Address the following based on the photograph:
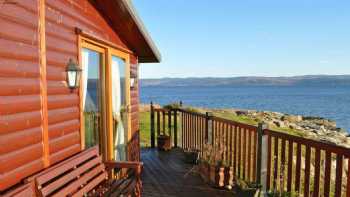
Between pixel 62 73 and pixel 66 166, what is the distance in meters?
0.97

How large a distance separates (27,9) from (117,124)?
302 cm

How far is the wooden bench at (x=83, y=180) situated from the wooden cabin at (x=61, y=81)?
0.41 feet

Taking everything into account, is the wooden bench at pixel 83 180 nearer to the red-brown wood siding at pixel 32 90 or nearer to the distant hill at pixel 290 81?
the red-brown wood siding at pixel 32 90

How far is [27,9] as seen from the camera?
276cm

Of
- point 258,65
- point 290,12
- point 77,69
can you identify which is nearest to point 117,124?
point 77,69

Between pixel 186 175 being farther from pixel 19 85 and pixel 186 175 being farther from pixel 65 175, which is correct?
pixel 19 85

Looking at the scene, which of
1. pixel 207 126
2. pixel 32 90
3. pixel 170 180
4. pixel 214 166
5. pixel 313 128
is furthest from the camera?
pixel 313 128

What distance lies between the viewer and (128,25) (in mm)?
5297

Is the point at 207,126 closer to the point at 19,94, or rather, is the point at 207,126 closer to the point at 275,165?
the point at 275,165

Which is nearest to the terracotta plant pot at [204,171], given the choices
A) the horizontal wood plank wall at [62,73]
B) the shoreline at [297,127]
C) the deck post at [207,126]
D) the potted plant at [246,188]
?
the potted plant at [246,188]

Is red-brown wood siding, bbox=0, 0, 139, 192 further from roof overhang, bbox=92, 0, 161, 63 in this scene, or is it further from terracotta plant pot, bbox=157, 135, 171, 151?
terracotta plant pot, bbox=157, 135, 171, 151

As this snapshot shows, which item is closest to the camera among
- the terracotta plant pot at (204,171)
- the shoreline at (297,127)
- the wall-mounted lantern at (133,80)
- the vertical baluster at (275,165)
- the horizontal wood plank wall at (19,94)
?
the horizontal wood plank wall at (19,94)

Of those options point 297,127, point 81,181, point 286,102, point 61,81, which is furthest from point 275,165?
point 286,102

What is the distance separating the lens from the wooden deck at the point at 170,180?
15.9ft
